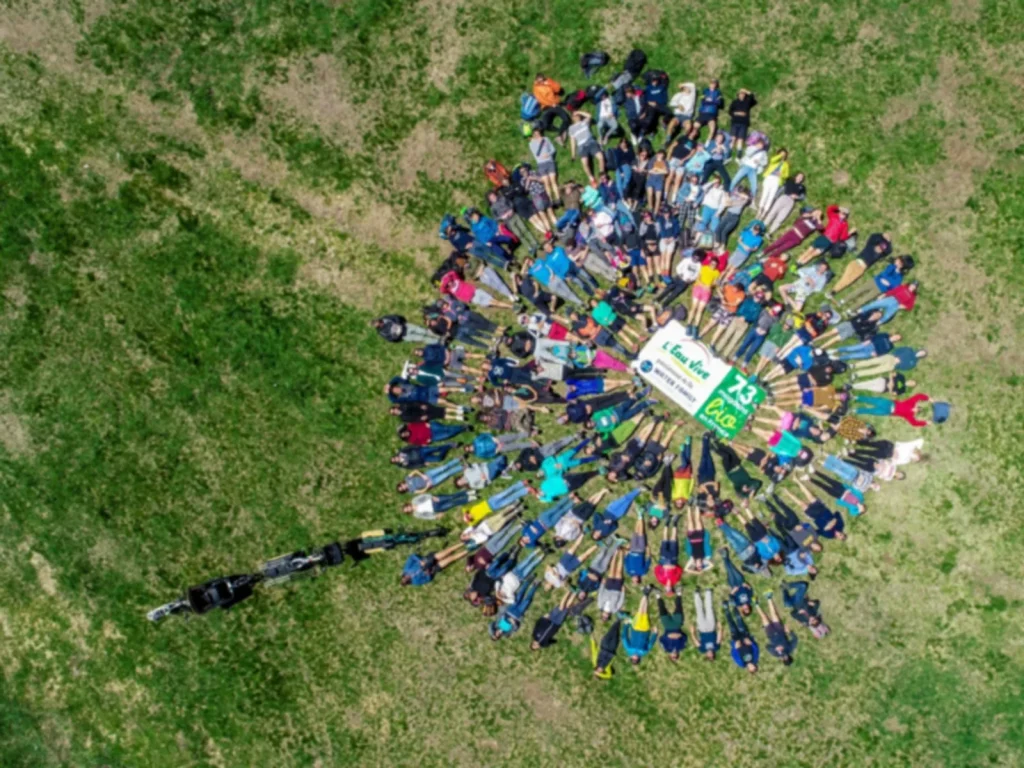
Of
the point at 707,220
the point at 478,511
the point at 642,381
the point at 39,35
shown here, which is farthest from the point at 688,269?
the point at 39,35

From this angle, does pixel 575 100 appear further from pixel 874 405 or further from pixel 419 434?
pixel 874 405

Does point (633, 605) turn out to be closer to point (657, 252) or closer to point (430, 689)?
point (430, 689)

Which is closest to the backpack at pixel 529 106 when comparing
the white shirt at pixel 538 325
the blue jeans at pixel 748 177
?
the white shirt at pixel 538 325

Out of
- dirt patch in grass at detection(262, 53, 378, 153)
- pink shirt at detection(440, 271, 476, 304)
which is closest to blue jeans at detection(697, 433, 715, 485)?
pink shirt at detection(440, 271, 476, 304)

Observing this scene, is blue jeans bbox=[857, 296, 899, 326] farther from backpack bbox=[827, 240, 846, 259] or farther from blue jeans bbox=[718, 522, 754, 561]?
blue jeans bbox=[718, 522, 754, 561]

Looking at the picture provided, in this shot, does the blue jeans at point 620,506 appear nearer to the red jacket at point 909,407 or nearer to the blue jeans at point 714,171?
the red jacket at point 909,407

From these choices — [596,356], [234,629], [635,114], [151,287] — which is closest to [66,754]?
[234,629]
